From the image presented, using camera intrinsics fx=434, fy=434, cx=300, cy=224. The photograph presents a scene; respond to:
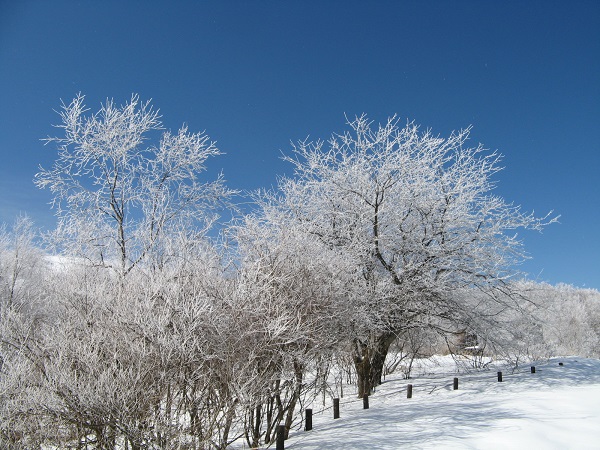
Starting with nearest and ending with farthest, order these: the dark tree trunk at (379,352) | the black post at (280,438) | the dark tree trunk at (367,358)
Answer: the black post at (280,438) < the dark tree trunk at (367,358) < the dark tree trunk at (379,352)

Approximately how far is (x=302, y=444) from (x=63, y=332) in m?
4.48

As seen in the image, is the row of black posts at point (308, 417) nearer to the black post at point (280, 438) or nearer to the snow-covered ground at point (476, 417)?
the black post at point (280, 438)

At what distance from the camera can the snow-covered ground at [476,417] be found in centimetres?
684

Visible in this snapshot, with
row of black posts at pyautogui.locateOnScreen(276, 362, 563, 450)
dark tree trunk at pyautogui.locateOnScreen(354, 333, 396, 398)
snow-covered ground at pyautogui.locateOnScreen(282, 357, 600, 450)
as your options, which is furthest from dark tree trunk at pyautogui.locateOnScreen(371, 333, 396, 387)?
row of black posts at pyautogui.locateOnScreen(276, 362, 563, 450)

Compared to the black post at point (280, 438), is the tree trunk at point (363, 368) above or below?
above

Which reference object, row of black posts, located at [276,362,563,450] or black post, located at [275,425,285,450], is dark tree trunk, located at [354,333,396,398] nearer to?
row of black posts, located at [276,362,563,450]

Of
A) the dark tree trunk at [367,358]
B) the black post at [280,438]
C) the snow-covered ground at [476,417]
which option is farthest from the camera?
the dark tree trunk at [367,358]

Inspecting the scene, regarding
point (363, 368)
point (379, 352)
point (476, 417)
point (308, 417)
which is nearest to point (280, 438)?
point (308, 417)

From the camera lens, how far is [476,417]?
329 inches

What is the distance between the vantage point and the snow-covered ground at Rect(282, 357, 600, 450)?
269 inches

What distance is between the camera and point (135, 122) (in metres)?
14.4

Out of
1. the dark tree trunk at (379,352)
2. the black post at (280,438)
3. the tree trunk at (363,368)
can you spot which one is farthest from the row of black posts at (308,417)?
the dark tree trunk at (379,352)

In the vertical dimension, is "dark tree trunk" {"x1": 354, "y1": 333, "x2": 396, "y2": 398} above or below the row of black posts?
above

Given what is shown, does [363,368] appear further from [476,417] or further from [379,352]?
[476,417]
